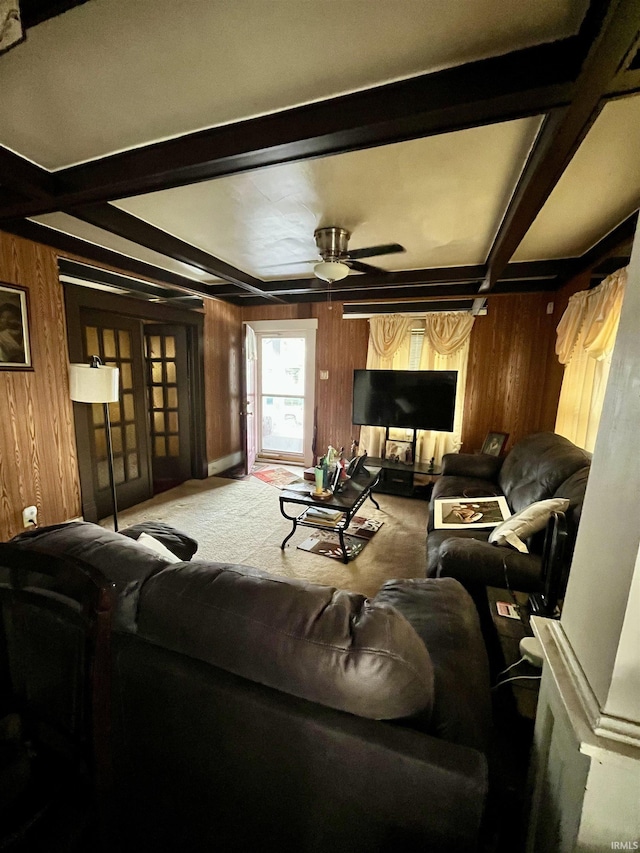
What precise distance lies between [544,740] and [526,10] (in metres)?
1.81

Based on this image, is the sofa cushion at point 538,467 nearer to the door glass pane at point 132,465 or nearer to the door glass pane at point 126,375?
the door glass pane at point 132,465

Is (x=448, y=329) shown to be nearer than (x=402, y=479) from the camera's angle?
Yes

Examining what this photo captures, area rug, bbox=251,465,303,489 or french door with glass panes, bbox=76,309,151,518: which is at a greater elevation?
french door with glass panes, bbox=76,309,151,518

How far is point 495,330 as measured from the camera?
4020mm

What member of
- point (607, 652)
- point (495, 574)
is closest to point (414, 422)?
point (495, 574)

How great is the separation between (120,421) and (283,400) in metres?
2.91

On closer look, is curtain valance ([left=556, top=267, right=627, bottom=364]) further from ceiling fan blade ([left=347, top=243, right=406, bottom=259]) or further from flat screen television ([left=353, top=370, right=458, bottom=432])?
ceiling fan blade ([left=347, top=243, right=406, bottom=259])

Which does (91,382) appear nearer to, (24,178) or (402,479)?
(24,178)

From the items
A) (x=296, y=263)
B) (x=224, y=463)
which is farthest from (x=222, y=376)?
(x=296, y=263)

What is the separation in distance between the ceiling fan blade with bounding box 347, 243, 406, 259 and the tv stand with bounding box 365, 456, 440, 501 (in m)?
2.18

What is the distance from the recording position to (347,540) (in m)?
3.01

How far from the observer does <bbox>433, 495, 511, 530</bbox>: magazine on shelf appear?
2.30 meters

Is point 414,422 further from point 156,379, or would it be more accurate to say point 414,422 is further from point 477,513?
point 156,379

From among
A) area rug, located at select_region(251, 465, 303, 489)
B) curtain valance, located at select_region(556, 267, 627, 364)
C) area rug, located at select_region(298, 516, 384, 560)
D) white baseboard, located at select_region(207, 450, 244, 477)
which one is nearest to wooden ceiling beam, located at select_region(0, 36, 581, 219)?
curtain valance, located at select_region(556, 267, 627, 364)
